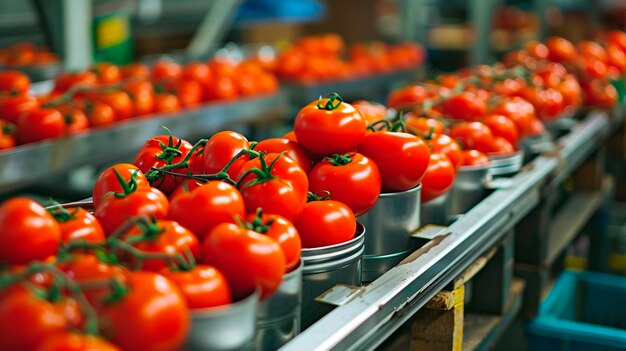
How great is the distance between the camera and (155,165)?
5.25ft

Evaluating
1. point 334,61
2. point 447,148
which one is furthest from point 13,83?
point 334,61

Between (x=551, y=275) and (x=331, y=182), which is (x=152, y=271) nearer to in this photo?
(x=331, y=182)

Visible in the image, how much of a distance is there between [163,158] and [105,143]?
1535 mm

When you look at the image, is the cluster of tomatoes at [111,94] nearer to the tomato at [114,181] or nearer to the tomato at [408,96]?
the tomato at [408,96]

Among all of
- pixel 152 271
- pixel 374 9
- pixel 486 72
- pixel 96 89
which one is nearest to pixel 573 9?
pixel 374 9

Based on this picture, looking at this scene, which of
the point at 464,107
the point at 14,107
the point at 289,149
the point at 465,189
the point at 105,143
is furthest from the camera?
the point at 105,143

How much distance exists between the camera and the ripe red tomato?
4.80 ft

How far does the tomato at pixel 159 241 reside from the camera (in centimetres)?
116

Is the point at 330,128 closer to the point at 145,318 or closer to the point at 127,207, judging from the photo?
the point at 127,207

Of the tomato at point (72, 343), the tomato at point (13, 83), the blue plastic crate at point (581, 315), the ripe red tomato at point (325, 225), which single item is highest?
the tomato at point (72, 343)

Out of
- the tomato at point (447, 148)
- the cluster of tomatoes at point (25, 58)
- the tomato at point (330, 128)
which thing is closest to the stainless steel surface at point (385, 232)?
the tomato at point (330, 128)

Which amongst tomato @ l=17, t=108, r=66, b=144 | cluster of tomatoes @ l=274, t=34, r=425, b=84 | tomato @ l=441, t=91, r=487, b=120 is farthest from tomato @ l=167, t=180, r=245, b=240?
cluster of tomatoes @ l=274, t=34, r=425, b=84

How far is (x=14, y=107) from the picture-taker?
2.77 metres

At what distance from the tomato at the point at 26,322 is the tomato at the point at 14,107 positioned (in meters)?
1.92
